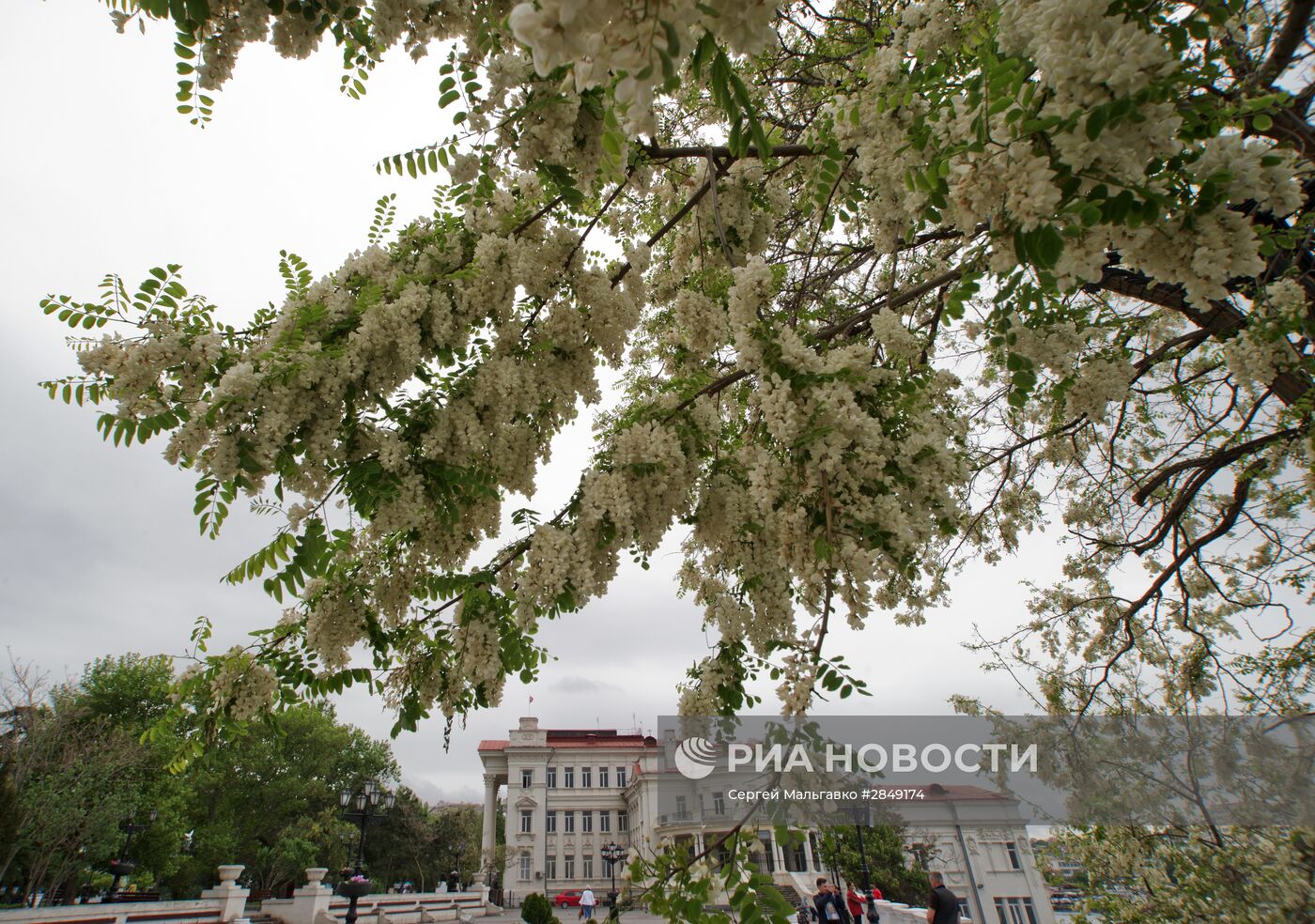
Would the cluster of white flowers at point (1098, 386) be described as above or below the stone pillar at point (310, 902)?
above

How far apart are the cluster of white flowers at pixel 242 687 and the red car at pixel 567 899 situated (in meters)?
46.0

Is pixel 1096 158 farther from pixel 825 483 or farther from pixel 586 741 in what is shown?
pixel 586 741

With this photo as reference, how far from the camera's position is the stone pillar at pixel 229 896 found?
15.2 m

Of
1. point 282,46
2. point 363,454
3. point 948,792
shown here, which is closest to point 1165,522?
point 948,792

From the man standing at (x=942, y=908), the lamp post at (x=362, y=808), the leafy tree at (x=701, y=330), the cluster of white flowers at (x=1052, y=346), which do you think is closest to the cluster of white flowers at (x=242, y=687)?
the leafy tree at (x=701, y=330)

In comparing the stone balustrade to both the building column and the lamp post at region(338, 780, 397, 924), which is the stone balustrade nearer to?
the lamp post at region(338, 780, 397, 924)

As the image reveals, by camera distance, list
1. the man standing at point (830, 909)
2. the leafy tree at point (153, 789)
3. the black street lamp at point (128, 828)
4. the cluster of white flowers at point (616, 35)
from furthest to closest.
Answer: the black street lamp at point (128, 828)
the leafy tree at point (153, 789)
the man standing at point (830, 909)
the cluster of white flowers at point (616, 35)

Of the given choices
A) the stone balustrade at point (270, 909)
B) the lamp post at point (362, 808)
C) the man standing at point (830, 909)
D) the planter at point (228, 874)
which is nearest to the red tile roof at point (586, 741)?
the stone balustrade at point (270, 909)

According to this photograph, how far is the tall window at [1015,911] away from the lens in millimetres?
7934

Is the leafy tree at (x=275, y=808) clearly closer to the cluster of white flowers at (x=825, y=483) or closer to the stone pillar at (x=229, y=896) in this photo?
the stone pillar at (x=229, y=896)

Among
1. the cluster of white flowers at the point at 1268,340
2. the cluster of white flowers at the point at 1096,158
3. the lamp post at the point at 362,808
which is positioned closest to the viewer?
the cluster of white flowers at the point at 1096,158

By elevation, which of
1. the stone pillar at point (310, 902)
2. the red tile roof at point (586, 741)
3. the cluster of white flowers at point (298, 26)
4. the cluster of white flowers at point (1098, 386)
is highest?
the red tile roof at point (586, 741)

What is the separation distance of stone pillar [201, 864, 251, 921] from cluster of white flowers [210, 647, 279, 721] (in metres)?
16.5

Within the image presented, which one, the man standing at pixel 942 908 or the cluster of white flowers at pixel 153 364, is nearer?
the cluster of white flowers at pixel 153 364
